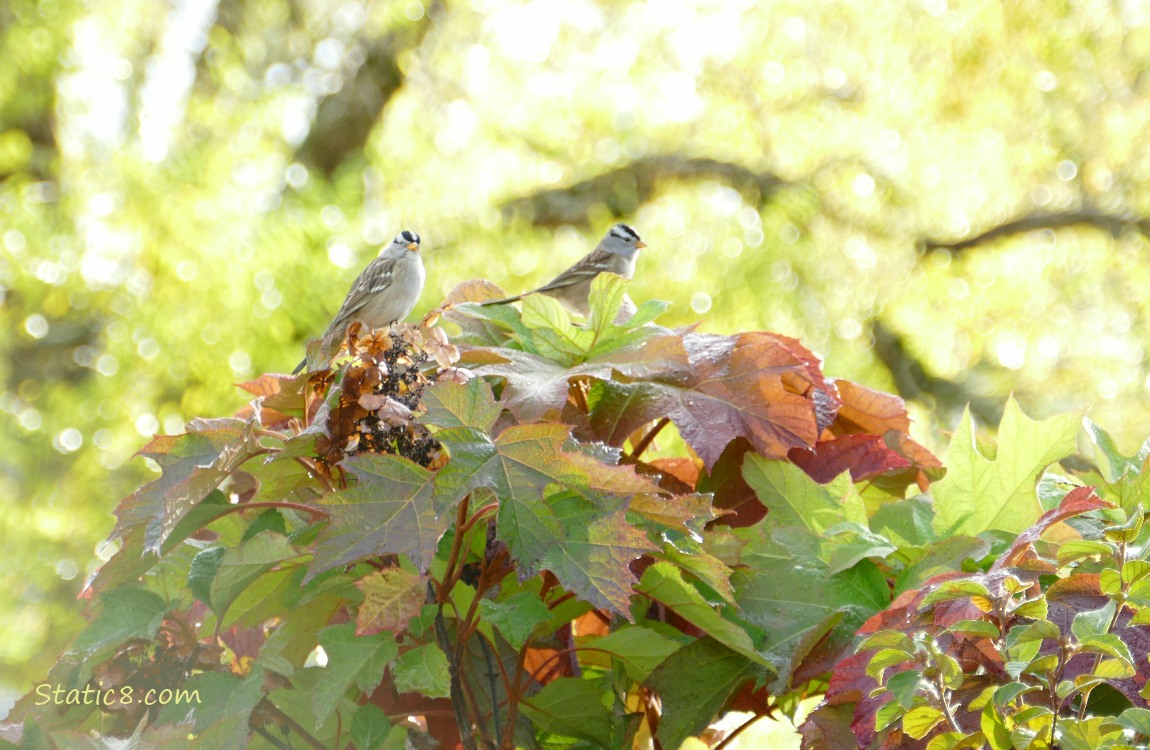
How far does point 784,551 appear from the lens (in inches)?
22.9

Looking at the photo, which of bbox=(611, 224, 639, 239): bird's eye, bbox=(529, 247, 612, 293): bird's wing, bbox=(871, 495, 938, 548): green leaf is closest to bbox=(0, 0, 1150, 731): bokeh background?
bbox=(611, 224, 639, 239): bird's eye

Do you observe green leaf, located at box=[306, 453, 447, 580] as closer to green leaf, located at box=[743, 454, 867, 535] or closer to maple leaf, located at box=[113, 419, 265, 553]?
maple leaf, located at box=[113, 419, 265, 553]

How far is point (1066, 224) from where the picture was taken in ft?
10.5

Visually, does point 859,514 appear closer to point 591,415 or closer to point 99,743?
point 591,415

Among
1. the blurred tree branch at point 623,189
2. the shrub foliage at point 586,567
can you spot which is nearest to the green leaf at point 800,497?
the shrub foliage at point 586,567

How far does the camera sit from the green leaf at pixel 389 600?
0.48 metres

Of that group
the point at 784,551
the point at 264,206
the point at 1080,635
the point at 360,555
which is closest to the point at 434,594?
the point at 360,555

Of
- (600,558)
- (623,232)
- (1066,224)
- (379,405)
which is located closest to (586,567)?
(600,558)

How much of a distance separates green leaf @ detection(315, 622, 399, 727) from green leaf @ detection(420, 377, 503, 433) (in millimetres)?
111

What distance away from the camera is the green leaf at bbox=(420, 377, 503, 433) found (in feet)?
1.59

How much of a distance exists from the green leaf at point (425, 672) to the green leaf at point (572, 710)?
3.3 inches

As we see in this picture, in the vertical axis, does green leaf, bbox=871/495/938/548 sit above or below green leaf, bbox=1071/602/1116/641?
below

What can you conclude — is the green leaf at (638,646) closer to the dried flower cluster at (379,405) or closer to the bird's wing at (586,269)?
the dried flower cluster at (379,405)

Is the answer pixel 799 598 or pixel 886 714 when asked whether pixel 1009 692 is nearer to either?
pixel 886 714
